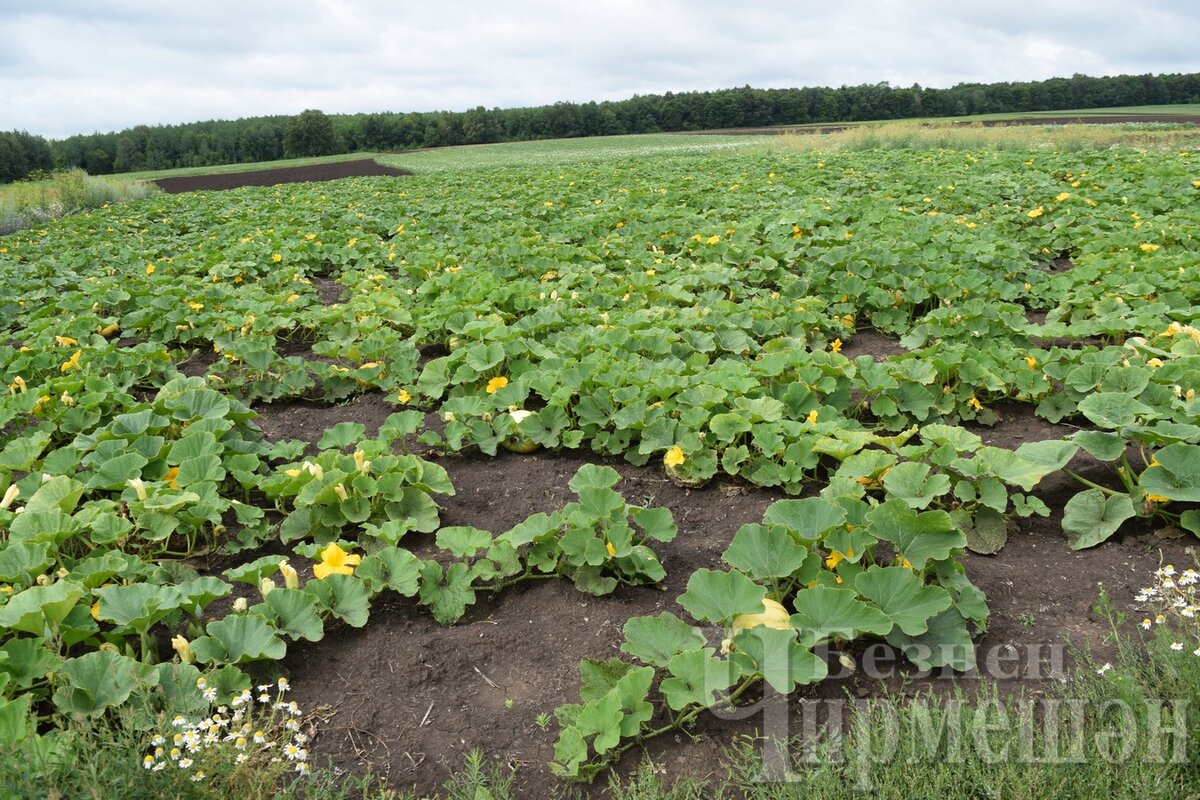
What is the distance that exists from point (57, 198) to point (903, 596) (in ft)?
77.7

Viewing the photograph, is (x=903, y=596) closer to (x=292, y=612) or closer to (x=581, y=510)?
(x=581, y=510)

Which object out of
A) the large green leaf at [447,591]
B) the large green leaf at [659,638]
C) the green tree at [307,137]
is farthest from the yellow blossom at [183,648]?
the green tree at [307,137]

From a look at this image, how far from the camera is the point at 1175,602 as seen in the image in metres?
2.75

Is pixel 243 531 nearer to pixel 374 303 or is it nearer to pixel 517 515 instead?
pixel 517 515

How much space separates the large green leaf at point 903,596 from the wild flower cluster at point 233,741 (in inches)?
74.2

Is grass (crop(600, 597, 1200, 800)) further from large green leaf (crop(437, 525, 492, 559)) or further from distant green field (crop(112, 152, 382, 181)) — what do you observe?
distant green field (crop(112, 152, 382, 181))

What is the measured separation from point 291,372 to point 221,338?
4.01ft

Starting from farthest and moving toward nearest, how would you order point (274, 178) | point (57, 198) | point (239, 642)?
point (274, 178) → point (57, 198) → point (239, 642)

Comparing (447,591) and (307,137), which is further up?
(307,137)

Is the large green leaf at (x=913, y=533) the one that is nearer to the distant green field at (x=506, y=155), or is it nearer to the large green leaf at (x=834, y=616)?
the large green leaf at (x=834, y=616)

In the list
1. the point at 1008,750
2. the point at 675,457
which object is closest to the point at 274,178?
the point at 675,457

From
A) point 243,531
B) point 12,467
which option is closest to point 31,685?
point 243,531

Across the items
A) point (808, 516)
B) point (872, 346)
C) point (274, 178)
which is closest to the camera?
point (808, 516)

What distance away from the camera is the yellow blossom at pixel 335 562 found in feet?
10.0
